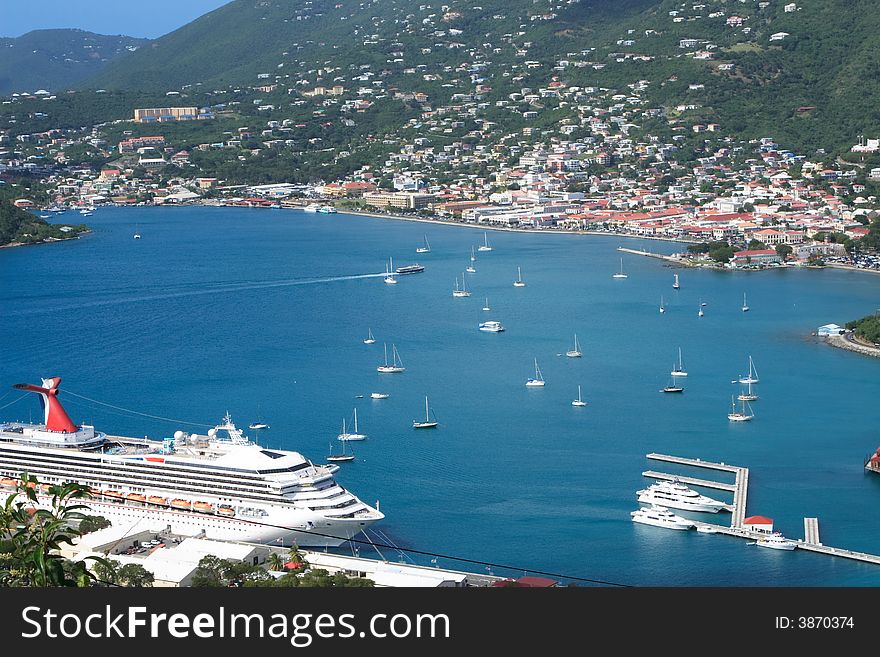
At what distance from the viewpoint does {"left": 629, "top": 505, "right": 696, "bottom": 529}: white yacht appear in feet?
30.8

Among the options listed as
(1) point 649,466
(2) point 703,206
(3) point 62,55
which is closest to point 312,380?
(1) point 649,466

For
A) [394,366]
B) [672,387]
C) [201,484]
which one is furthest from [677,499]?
[394,366]

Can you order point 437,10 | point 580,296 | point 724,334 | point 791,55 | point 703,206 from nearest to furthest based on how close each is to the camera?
point 724,334 → point 580,296 → point 703,206 → point 791,55 → point 437,10

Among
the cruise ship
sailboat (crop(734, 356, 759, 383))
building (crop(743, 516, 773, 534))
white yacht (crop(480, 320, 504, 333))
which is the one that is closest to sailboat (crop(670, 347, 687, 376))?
sailboat (crop(734, 356, 759, 383))

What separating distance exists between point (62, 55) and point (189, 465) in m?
74.4

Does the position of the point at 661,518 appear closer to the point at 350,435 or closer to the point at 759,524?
the point at 759,524

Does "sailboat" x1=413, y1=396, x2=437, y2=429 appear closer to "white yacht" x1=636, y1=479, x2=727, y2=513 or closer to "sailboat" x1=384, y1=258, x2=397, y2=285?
"white yacht" x1=636, y1=479, x2=727, y2=513

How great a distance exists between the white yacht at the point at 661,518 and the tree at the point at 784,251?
593 inches

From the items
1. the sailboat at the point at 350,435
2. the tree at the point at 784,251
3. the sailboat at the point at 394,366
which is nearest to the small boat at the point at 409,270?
the tree at the point at 784,251

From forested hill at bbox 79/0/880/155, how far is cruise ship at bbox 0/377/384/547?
26822 mm

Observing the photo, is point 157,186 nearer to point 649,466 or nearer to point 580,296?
point 580,296

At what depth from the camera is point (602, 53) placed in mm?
44656

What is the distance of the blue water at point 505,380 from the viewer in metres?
9.30
